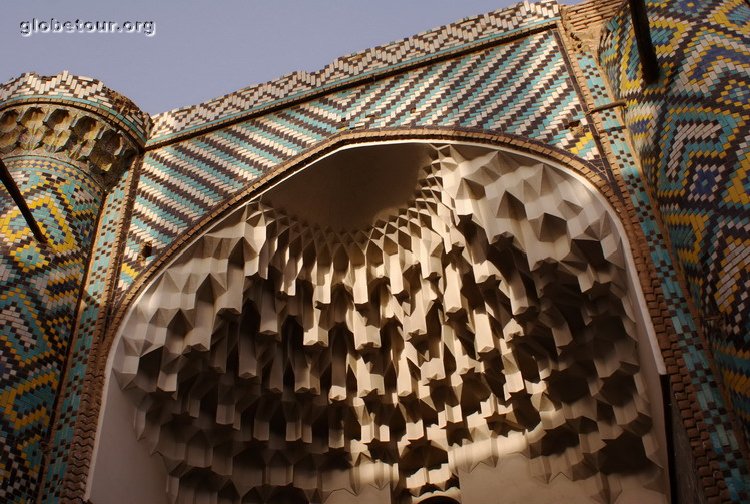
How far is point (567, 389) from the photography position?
5113 mm

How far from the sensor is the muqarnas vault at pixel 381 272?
450 cm

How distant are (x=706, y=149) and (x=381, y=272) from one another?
2544 millimetres

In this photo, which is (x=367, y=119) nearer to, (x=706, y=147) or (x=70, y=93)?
(x=70, y=93)

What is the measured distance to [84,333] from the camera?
17.1 feet

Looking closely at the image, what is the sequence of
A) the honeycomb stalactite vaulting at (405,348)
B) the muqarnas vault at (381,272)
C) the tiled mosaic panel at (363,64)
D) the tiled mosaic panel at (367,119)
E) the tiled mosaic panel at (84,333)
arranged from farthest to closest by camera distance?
1. the tiled mosaic panel at (363,64)
2. the tiled mosaic panel at (367,119)
3. the honeycomb stalactite vaulting at (405,348)
4. the tiled mosaic panel at (84,333)
5. the muqarnas vault at (381,272)

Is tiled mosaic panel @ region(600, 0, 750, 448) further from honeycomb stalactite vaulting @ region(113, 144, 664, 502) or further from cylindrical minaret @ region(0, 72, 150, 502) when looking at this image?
cylindrical minaret @ region(0, 72, 150, 502)

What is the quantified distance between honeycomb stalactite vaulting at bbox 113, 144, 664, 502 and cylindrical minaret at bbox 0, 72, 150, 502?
18.7 inches

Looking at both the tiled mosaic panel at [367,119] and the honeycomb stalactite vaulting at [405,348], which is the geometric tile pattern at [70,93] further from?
the honeycomb stalactite vaulting at [405,348]

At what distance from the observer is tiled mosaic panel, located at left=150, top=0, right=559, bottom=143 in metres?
5.89

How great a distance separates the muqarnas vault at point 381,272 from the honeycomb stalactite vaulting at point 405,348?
2 centimetres

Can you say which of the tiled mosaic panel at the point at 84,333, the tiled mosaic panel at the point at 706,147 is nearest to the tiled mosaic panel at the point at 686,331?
the tiled mosaic panel at the point at 706,147

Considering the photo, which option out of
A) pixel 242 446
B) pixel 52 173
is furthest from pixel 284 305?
pixel 52 173

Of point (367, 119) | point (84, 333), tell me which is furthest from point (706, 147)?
point (84, 333)

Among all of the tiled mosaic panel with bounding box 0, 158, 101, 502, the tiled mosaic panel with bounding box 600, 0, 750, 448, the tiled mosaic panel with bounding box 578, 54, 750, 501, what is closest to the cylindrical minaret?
the tiled mosaic panel with bounding box 0, 158, 101, 502
